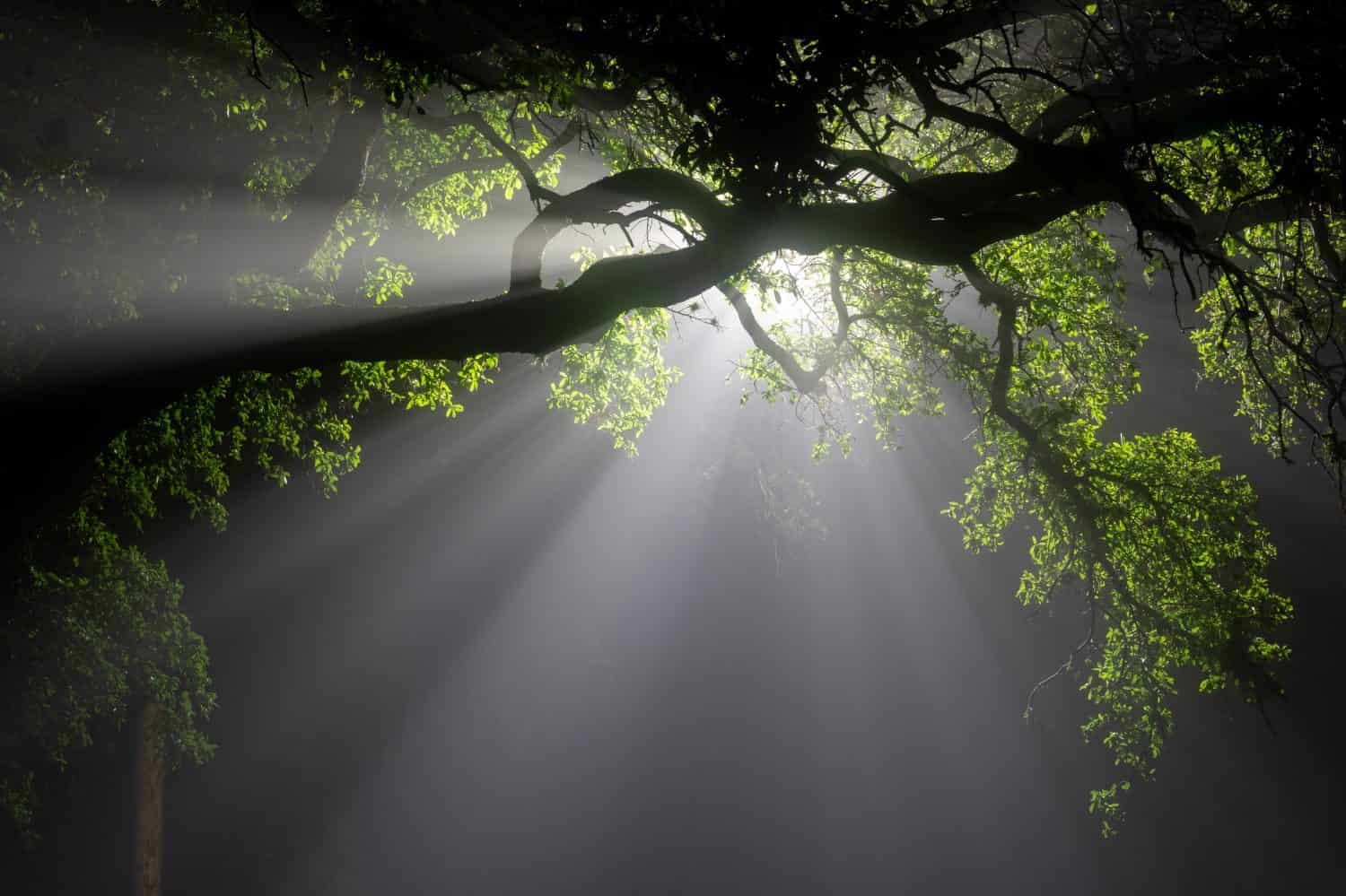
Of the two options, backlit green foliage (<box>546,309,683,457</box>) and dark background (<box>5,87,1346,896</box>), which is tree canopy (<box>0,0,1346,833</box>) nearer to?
backlit green foliage (<box>546,309,683,457</box>)

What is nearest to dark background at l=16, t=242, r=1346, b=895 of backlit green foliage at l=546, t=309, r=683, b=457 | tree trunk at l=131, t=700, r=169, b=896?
tree trunk at l=131, t=700, r=169, b=896

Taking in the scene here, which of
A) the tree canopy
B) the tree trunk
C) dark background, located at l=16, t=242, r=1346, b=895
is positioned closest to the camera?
the tree canopy

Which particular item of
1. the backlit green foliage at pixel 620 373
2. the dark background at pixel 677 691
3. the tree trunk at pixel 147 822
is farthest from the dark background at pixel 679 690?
the backlit green foliage at pixel 620 373

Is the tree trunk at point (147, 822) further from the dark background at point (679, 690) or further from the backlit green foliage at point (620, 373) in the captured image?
the backlit green foliage at point (620, 373)

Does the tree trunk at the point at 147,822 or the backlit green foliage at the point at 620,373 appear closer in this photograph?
the backlit green foliage at the point at 620,373

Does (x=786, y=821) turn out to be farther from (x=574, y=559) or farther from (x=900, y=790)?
(x=574, y=559)

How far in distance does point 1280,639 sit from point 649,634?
72.6 feet

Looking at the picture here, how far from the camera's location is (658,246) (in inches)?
289

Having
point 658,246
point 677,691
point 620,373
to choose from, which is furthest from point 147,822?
point 658,246

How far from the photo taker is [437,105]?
10305 mm

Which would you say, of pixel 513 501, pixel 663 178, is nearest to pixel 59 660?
pixel 663 178

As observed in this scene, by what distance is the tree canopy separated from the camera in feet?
13.0

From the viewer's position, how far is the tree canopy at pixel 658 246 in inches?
156

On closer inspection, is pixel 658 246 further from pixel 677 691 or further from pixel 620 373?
pixel 677 691
